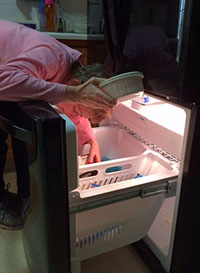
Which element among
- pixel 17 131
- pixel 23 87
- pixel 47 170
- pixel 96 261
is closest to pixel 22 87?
pixel 23 87

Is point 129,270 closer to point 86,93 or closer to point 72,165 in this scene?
point 72,165

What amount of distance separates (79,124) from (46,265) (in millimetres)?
581

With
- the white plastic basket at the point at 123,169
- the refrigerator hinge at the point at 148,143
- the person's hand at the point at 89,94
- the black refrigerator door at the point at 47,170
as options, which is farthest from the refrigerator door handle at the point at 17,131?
the refrigerator hinge at the point at 148,143

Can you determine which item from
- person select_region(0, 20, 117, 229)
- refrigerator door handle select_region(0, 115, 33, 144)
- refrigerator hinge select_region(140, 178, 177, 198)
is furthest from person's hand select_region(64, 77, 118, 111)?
refrigerator hinge select_region(140, 178, 177, 198)

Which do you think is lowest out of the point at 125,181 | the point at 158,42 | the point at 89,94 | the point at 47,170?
the point at 125,181

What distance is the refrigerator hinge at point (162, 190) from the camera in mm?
784

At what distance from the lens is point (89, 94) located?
2.23 feet

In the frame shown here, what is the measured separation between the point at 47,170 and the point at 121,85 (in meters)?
0.27

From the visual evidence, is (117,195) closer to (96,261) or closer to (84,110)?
(84,110)

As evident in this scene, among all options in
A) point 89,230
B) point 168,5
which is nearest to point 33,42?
point 168,5

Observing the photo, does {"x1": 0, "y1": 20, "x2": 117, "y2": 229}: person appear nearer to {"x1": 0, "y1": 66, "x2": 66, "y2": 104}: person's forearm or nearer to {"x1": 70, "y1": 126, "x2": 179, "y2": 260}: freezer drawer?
{"x1": 0, "y1": 66, "x2": 66, "y2": 104}: person's forearm

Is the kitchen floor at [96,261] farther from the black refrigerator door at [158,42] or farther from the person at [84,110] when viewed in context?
the black refrigerator door at [158,42]

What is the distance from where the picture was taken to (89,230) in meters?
0.80

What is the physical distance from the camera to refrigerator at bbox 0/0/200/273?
58 centimetres
